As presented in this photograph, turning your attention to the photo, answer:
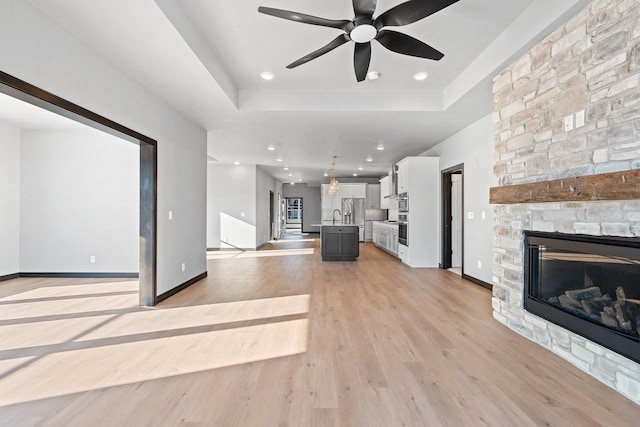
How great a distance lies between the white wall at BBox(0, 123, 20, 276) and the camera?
17.6 ft

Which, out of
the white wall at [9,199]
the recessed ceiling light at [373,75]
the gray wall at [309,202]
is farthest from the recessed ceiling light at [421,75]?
the gray wall at [309,202]

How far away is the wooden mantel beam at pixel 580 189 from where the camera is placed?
196cm

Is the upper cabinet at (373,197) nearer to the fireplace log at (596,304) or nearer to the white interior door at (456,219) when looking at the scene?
the white interior door at (456,219)

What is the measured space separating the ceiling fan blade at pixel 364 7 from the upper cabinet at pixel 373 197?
10287 mm

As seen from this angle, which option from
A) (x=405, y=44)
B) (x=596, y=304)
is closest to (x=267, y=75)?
(x=405, y=44)

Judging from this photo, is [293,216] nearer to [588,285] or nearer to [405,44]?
[405,44]

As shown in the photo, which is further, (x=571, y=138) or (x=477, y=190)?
(x=477, y=190)

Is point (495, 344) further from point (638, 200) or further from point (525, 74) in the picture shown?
point (525, 74)

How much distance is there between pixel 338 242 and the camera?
7.64 metres

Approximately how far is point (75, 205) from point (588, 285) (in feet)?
23.8

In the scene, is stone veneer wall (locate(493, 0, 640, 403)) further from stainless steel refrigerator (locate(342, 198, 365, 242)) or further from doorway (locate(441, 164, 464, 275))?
stainless steel refrigerator (locate(342, 198, 365, 242))

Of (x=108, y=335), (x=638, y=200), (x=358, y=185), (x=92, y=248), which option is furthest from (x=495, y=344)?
(x=358, y=185)

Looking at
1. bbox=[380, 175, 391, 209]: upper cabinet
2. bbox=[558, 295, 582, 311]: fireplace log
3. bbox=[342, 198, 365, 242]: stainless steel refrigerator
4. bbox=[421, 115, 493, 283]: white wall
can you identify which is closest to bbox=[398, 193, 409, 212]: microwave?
bbox=[421, 115, 493, 283]: white wall

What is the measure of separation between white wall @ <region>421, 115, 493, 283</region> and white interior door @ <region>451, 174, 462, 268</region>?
95 centimetres
